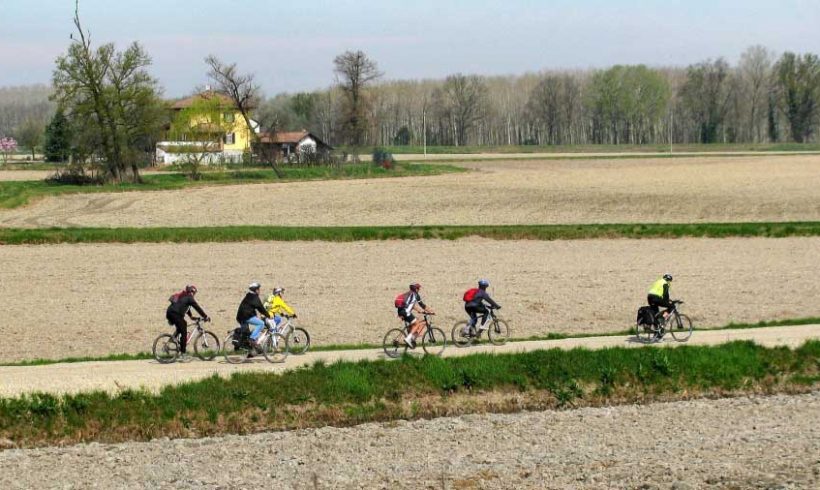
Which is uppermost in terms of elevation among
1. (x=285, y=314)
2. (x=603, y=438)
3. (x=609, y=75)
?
(x=609, y=75)

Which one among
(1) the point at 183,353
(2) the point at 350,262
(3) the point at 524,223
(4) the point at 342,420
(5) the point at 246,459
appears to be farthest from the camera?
(3) the point at 524,223

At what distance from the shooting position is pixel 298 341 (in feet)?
84.0

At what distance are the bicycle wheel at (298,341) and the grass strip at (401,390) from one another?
94.9 inches

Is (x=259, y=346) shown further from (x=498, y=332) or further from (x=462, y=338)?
(x=498, y=332)

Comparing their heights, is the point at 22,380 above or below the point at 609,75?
below

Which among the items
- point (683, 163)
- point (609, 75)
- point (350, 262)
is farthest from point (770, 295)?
point (609, 75)

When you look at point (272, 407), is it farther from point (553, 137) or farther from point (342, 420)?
point (553, 137)

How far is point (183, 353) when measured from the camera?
24766 mm

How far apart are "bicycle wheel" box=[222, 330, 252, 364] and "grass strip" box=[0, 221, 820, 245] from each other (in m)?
22.5

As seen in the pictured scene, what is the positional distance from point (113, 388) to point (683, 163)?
305 ft

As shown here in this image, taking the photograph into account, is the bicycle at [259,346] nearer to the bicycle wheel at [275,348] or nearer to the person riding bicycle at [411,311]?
the bicycle wheel at [275,348]

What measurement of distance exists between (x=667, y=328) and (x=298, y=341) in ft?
30.8

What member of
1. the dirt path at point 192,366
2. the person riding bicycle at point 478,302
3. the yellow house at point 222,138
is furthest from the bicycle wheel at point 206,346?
the yellow house at point 222,138

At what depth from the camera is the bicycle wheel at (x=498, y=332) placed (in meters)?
26.5
